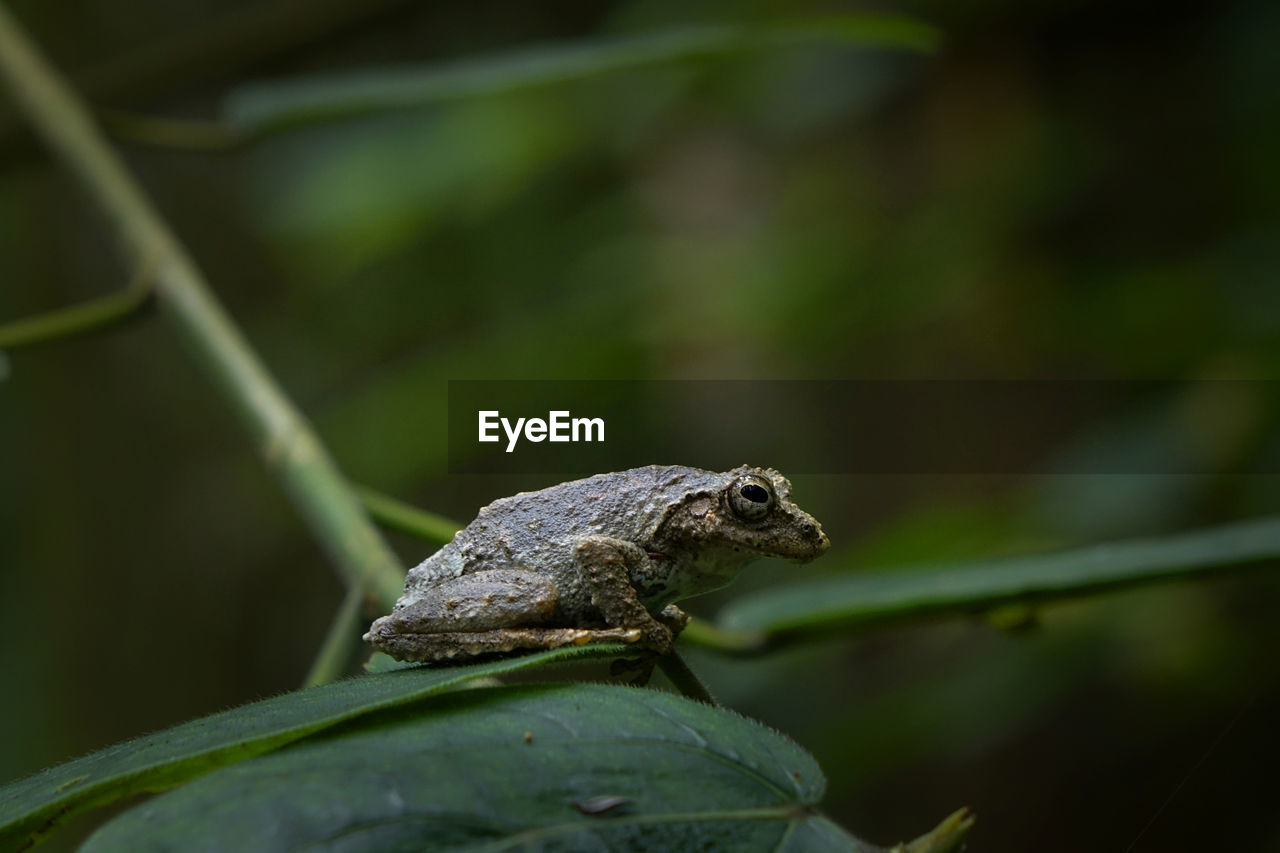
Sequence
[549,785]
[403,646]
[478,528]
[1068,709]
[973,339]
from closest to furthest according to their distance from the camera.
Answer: [549,785] → [403,646] → [478,528] → [1068,709] → [973,339]

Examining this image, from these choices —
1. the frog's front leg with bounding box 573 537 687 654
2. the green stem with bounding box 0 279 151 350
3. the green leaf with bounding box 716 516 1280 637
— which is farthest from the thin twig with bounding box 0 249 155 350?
the green leaf with bounding box 716 516 1280 637

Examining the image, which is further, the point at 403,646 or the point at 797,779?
the point at 403,646

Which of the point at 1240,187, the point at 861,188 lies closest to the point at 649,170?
the point at 861,188

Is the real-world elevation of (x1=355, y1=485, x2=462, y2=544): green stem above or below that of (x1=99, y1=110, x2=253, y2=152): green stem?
below

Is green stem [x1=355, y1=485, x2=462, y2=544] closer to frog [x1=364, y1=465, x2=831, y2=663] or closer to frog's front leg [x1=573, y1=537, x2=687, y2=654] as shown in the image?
frog [x1=364, y1=465, x2=831, y2=663]

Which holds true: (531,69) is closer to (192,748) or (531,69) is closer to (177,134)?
(177,134)

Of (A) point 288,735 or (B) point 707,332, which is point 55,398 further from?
(A) point 288,735
